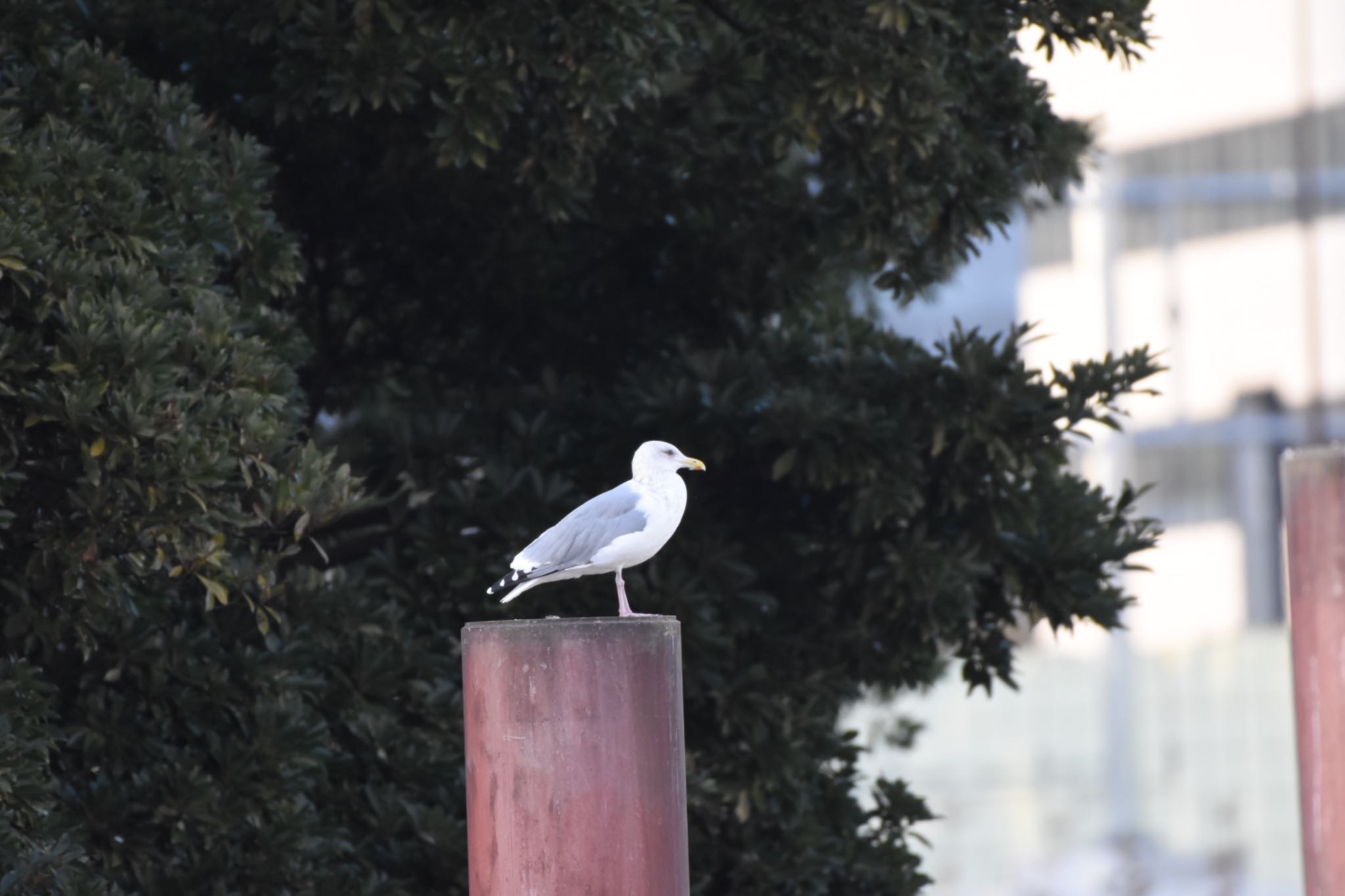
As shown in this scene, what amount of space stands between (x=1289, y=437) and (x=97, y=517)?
21.5m

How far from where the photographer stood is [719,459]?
8.36 meters

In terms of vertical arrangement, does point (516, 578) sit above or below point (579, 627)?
above

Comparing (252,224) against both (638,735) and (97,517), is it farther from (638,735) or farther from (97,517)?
(638,735)

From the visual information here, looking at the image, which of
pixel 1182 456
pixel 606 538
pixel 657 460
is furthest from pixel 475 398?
pixel 1182 456

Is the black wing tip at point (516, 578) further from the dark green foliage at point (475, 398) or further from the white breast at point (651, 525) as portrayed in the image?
the dark green foliage at point (475, 398)

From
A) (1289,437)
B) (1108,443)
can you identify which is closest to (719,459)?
(1108,443)

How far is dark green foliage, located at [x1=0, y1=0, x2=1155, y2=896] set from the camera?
21.0ft

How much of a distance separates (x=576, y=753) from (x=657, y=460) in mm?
1345

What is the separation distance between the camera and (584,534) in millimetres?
5426

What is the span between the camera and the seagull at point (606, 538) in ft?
17.7

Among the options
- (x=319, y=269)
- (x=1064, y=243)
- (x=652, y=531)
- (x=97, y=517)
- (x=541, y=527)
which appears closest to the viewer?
(x=652, y=531)

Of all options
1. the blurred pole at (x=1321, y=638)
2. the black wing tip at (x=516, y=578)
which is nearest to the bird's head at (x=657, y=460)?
the black wing tip at (x=516, y=578)

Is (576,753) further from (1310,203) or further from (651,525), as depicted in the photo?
(1310,203)

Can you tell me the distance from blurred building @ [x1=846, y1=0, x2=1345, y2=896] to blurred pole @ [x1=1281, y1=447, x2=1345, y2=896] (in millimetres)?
14294
